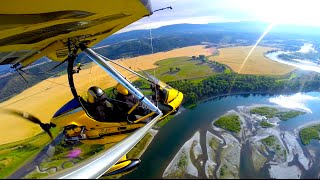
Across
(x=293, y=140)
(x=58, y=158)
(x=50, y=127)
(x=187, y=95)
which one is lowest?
(x=293, y=140)

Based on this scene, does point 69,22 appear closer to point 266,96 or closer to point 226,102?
point 226,102

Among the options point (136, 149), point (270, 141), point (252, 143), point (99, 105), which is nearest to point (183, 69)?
point (270, 141)

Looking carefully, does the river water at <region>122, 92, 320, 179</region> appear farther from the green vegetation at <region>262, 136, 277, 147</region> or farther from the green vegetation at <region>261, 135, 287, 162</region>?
the green vegetation at <region>262, 136, 277, 147</region>

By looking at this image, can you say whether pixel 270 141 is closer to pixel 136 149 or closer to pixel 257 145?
pixel 257 145

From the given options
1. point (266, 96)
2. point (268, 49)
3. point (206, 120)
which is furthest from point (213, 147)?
point (268, 49)

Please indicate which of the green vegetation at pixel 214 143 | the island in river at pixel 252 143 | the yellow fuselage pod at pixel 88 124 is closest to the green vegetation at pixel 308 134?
the island in river at pixel 252 143
